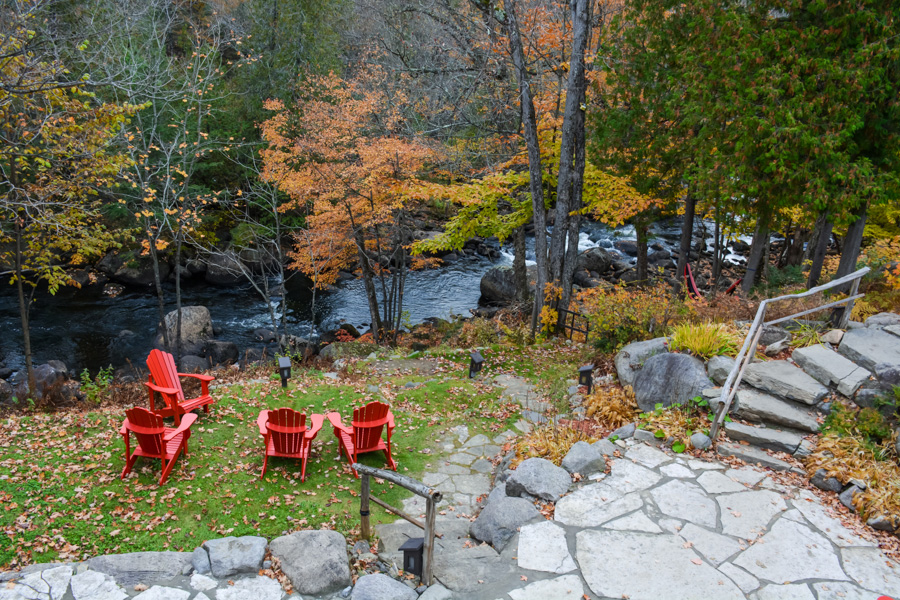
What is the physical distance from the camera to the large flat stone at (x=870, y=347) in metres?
5.81

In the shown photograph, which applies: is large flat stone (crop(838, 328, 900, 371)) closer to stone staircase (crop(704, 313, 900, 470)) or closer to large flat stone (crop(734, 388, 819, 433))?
stone staircase (crop(704, 313, 900, 470))

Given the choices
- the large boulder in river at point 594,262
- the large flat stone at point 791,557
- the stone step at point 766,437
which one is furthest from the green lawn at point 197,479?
the large boulder in river at point 594,262

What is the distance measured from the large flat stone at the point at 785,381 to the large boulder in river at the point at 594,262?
14.5 meters

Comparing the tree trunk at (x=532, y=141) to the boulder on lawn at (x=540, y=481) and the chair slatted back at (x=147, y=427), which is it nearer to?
the boulder on lawn at (x=540, y=481)

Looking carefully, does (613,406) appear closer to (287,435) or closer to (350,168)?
(287,435)

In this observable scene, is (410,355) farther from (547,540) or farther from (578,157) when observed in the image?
(547,540)

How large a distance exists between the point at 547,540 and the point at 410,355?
688 cm

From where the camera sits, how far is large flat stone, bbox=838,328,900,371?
19.1 ft

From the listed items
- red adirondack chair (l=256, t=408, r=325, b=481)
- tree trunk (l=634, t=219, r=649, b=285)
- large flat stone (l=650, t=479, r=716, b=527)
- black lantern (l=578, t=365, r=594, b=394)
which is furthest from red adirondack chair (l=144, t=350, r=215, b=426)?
tree trunk (l=634, t=219, r=649, b=285)

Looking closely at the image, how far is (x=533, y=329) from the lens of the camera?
38.5 ft

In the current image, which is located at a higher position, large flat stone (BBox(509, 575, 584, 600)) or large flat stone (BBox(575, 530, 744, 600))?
large flat stone (BBox(575, 530, 744, 600))

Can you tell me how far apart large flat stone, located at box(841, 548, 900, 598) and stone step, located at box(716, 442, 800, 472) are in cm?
107

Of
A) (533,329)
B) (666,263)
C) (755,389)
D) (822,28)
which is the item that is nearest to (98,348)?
(533,329)

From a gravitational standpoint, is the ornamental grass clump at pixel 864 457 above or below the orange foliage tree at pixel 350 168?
below
